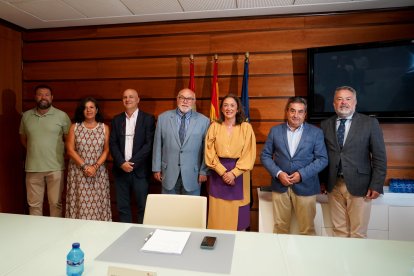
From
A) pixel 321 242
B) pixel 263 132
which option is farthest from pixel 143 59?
pixel 321 242

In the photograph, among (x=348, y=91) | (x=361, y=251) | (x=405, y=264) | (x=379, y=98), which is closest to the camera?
(x=405, y=264)

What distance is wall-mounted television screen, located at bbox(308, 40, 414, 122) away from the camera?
9.71 feet

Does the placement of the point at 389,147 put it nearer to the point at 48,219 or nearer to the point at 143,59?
the point at 143,59

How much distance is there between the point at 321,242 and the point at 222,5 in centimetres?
276

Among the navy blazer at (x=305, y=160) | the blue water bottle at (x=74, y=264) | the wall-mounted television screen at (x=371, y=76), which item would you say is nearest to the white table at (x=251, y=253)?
the blue water bottle at (x=74, y=264)

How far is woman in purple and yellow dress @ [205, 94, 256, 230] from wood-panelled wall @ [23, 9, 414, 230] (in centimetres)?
88

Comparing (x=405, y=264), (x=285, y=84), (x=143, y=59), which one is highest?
(x=143, y=59)

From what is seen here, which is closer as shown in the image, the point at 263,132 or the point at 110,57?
the point at 263,132

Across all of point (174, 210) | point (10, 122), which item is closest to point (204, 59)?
point (174, 210)

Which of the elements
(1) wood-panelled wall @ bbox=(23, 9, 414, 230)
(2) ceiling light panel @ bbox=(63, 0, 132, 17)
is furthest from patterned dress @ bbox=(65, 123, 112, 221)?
(2) ceiling light panel @ bbox=(63, 0, 132, 17)

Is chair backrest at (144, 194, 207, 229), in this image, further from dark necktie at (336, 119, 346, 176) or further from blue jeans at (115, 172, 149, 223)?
dark necktie at (336, 119, 346, 176)

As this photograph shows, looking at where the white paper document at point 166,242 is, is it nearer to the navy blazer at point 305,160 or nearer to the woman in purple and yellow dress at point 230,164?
the woman in purple and yellow dress at point 230,164

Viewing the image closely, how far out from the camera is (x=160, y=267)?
1184 mm

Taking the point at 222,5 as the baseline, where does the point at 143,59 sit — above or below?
below
